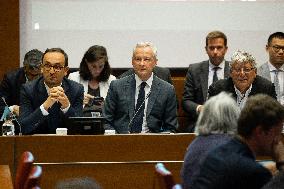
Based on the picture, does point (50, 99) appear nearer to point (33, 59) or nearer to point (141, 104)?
point (141, 104)

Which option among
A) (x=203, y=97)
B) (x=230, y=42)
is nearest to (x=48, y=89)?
(x=203, y=97)

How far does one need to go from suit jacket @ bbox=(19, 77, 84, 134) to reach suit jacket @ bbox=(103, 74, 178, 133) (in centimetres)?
37

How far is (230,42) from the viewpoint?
867 cm

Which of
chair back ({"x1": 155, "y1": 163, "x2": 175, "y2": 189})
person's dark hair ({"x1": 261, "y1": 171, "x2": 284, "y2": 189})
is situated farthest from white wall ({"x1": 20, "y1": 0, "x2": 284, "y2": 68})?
person's dark hair ({"x1": 261, "y1": 171, "x2": 284, "y2": 189})

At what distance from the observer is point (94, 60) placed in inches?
283

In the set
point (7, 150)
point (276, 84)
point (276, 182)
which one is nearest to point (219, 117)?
point (276, 182)

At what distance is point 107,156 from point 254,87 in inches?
70.9

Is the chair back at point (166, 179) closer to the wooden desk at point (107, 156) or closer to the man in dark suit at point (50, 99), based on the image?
the wooden desk at point (107, 156)

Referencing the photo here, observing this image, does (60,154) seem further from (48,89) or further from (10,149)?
(48,89)

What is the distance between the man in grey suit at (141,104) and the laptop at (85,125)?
734 mm

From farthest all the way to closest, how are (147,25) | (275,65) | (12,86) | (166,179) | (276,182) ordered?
1. (147,25)
2. (275,65)
3. (12,86)
4. (166,179)
5. (276,182)

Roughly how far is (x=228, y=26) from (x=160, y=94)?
245 cm

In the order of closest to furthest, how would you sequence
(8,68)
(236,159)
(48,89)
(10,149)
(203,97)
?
(236,159)
(10,149)
(48,89)
(203,97)
(8,68)

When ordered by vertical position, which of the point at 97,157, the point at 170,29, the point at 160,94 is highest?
the point at 170,29
